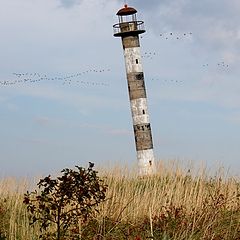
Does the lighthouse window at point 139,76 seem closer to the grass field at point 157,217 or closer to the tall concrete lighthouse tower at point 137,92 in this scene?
the tall concrete lighthouse tower at point 137,92

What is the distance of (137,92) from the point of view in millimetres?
21328

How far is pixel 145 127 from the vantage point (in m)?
21.2

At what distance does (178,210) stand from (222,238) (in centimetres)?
211

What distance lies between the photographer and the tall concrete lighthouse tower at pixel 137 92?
826 inches

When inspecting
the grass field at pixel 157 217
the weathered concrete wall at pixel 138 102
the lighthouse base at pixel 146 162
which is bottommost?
the grass field at pixel 157 217

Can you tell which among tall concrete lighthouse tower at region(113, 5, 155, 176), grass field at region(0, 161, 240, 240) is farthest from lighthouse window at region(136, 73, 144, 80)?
grass field at region(0, 161, 240, 240)

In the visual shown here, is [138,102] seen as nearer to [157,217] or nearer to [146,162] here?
[146,162]

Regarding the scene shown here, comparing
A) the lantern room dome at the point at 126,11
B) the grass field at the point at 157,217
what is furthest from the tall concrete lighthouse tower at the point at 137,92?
the grass field at the point at 157,217

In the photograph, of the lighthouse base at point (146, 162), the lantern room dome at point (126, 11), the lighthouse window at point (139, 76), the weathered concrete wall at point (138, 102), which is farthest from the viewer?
the lantern room dome at point (126, 11)

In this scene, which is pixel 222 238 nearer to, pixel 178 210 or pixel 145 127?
pixel 178 210

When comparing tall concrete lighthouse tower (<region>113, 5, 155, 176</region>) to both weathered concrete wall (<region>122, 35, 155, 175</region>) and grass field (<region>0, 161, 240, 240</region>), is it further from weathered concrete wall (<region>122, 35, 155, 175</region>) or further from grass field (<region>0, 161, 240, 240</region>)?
grass field (<region>0, 161, 240, 240</region>)

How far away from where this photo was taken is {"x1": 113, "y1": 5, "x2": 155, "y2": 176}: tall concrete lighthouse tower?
21.0 meters

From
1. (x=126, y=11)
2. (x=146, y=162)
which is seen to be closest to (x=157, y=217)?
(x=146, y=162)

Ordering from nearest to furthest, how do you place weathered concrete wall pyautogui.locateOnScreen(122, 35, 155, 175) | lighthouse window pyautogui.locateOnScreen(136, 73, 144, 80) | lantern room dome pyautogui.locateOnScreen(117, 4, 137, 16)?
weathered concrete wall pyautogui.locateOnScreen(122, 35, 155, 175) → lighthouse window pyautogui.locateOnScreen(136, 73, 144, 80) → lantern room dome pyautogui.locateOnScreen(117, 4, 137, 16)
